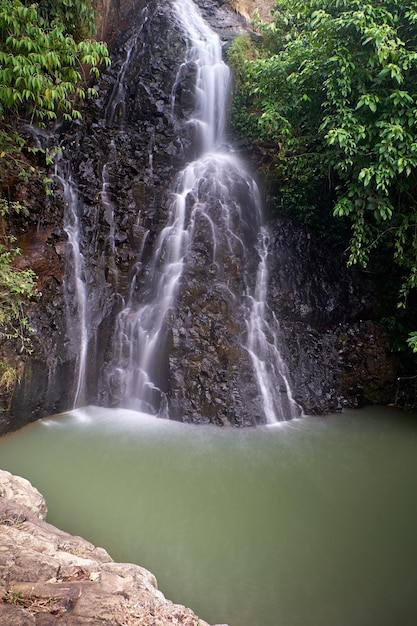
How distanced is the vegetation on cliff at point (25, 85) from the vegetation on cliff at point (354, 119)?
3.25m

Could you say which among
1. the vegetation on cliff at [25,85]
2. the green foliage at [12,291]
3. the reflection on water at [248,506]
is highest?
the vegetation on cliff at [25,85]

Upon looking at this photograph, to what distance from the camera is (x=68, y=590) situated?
2352 millimetres

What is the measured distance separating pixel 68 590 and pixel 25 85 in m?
5.64

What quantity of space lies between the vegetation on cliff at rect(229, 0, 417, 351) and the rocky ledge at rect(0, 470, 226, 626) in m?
5.17

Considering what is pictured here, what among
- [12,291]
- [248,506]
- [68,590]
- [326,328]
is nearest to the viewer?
[68,590]

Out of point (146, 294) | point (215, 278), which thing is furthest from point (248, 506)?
point (146, 294)

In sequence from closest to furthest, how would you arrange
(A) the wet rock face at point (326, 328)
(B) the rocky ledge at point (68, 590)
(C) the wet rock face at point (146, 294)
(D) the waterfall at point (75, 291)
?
(B) the rocky ledge at point (68, 590) < (C) the wet rock face at point (146, 294) < (D) the waterfall at point (75, 291) < (A) the wet rock face at point (326, 328)

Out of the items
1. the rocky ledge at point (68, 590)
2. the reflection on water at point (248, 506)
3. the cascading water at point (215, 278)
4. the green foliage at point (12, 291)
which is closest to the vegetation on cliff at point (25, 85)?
the green foliage at point (12, 291)

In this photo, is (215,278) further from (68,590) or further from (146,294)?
(68,590)

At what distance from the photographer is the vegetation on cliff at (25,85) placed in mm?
5164

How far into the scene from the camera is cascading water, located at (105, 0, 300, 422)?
740cm

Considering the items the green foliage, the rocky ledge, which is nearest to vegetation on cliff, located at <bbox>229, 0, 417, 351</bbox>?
the green foliage

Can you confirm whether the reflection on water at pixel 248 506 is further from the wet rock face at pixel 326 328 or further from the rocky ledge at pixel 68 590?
the rocky ledge at pixel 68 590

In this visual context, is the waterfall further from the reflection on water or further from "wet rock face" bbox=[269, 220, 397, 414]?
"wet rock face" bbox=[269, 220, 397, 414]
